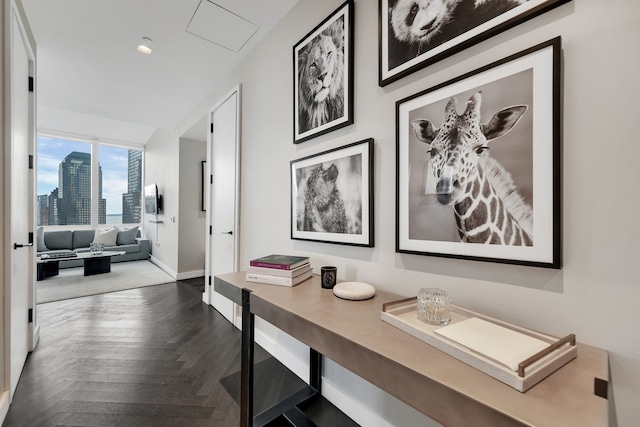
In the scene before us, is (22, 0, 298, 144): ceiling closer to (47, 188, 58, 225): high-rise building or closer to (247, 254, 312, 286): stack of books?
(247, 254, 312, 286): stack of books

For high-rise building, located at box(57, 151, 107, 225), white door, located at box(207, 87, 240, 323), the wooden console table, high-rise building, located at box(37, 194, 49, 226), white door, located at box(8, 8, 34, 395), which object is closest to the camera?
the wooden console table

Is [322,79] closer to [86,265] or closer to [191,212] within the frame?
[191,212]

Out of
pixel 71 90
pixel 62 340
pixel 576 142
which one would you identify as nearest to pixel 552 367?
pixel 576 142

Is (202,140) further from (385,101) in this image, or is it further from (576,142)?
(576,142)

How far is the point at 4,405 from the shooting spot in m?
1.52

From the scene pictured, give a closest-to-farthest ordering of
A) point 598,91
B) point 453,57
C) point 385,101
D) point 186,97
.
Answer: point 598,91 < point 453,57 < point 385,101 < point 186,97

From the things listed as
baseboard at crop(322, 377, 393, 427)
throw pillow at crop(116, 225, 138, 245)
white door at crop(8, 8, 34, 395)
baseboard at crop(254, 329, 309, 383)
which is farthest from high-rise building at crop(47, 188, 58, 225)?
baseboard at crop(322, 377, 393, 427)

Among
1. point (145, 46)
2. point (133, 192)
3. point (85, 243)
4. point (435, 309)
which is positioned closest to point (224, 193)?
point (145, 46)

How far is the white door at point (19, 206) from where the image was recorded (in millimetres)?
1707

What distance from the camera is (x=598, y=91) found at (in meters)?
0.80

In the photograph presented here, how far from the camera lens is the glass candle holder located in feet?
2.92

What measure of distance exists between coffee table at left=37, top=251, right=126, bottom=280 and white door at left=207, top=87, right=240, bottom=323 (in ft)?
9.54

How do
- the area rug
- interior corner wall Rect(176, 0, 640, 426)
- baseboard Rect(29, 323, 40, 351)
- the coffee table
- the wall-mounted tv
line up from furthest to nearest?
the wall-mounted tv < the coffee table < the area rug < baseboard Rect(29, 323, 40, 351) < interior corner wall Rect(176, 0, 640, 426)

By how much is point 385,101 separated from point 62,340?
3291mm
